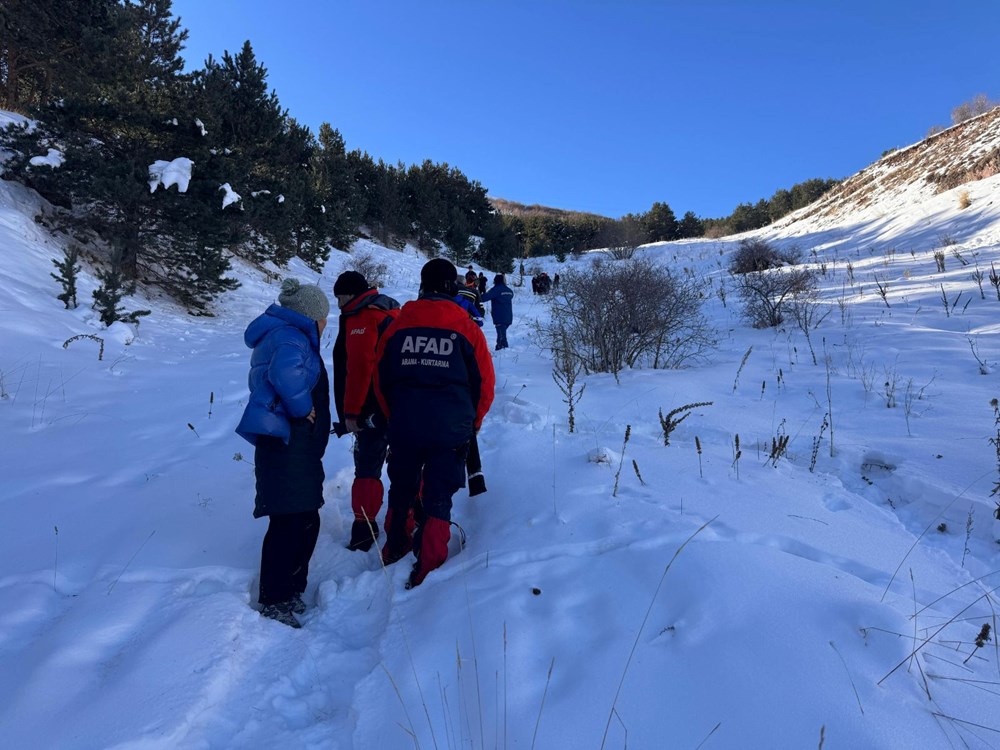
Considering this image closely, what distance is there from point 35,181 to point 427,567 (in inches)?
481

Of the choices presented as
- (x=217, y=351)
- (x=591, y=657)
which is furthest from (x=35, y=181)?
(x=591, y=657)

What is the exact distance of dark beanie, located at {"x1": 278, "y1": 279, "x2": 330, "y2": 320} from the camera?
249 cm

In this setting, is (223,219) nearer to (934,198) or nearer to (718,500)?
(718,500)

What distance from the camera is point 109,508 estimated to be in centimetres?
305

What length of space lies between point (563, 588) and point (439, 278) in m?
1.69

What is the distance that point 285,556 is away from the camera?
93.7 inches

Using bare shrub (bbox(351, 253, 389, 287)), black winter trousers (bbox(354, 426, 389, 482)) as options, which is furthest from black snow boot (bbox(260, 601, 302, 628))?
Answer: bare shrub (bbox(351, 253, 389, 287))

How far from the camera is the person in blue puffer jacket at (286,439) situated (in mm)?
2295

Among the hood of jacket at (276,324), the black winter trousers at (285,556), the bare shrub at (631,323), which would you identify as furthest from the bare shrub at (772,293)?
the black winter trousers at (285,556)

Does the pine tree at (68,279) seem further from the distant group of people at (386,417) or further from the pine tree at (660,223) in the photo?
the pine tree at (660,223)

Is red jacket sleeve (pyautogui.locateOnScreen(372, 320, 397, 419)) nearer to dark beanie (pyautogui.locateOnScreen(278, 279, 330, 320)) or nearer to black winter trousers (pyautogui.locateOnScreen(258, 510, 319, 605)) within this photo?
dark beanie (pyautogui.locateOnScreen(278, 279, 330, 320))

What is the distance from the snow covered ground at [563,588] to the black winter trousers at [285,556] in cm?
14

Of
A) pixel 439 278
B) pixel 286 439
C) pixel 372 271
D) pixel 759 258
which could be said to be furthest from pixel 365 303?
pixel 372 271

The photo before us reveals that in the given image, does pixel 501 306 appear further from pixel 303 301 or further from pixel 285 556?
pixel 285 556
